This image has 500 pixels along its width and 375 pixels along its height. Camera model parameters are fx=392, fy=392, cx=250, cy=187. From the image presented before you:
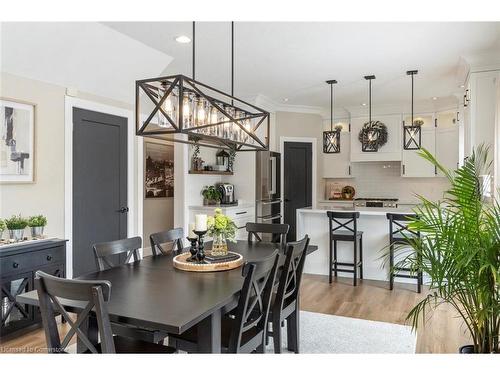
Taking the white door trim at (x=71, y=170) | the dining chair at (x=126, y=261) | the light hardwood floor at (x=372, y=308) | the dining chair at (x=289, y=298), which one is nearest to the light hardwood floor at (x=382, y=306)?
the light hardwood floor at (x=372, y=308)

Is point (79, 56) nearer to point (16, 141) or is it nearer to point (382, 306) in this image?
point (16, 141)

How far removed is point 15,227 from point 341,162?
5.94 metres

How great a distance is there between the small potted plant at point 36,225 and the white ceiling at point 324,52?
1.86 meters

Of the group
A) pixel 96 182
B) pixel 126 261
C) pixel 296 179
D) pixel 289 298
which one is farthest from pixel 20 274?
pixel 296 179

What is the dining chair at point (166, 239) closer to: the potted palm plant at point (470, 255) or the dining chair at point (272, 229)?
the dining chair at point (272, 229)

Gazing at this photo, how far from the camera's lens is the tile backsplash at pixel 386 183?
7461mm

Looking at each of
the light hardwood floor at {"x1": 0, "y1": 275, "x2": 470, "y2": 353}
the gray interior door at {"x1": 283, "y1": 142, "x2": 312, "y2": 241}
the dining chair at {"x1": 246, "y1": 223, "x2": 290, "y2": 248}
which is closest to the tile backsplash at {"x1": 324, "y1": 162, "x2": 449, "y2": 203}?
the gray interior door at {"x1": 283, "y1": 142, "x2": 312, "y2": 241}

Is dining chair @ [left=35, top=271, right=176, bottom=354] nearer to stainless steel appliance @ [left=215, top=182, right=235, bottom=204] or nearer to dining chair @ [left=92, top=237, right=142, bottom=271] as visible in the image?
dining chair @ [left=92, top=237, right=142, bottom=271]

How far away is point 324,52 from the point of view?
434cm

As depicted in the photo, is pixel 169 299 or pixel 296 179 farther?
pixel 296 179

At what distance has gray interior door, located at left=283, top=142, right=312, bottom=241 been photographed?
23.7 ft

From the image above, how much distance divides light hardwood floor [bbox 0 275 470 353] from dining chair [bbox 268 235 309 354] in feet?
3.29
